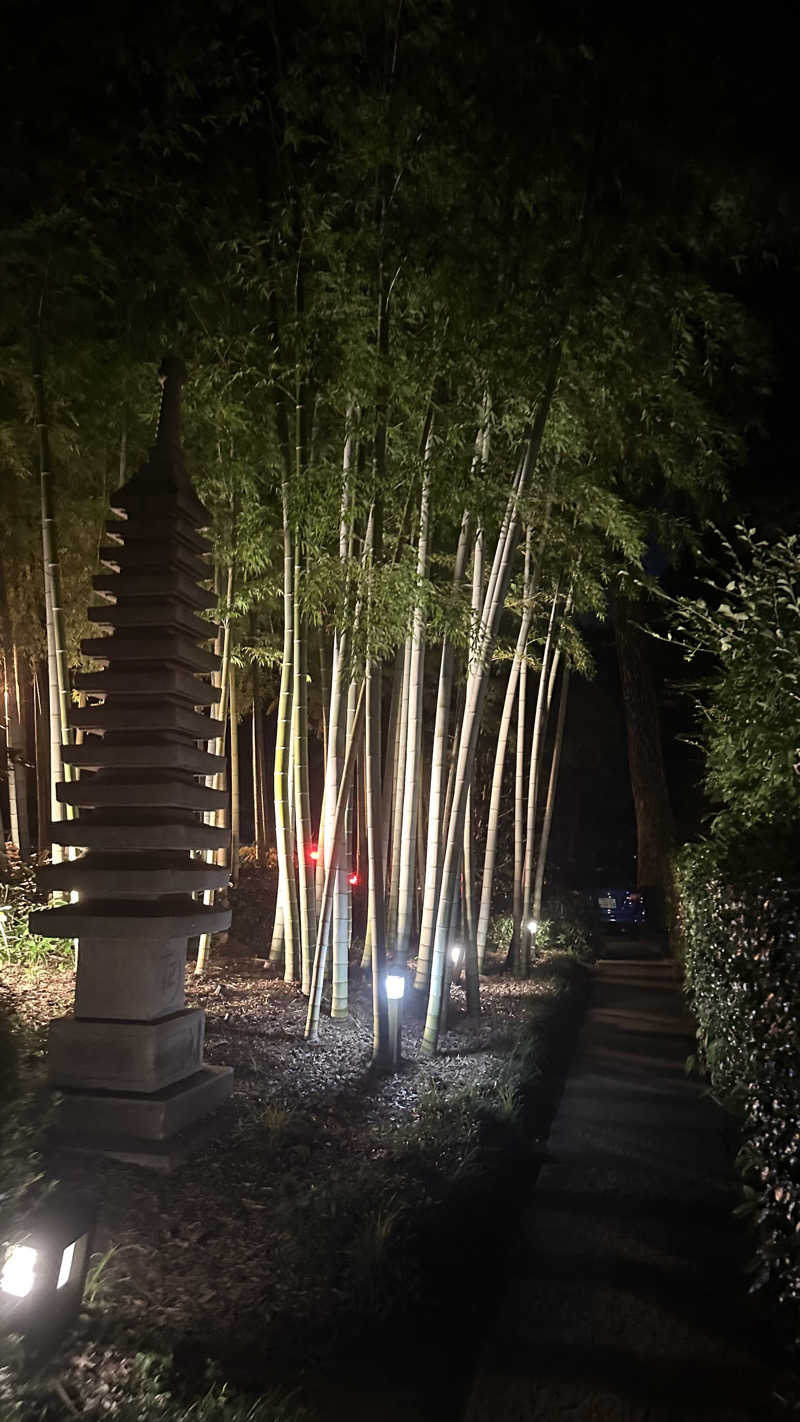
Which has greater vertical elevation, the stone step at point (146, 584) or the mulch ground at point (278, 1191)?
the stone step at point (146, 584)

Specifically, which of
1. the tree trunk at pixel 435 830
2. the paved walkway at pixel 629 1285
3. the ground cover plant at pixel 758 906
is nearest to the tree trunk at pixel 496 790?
the tree trunk at pixel 435 830

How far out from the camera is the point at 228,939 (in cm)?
823

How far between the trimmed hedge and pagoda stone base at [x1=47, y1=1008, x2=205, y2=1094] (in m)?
2.30

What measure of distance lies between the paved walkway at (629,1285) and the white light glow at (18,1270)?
1.15 metres

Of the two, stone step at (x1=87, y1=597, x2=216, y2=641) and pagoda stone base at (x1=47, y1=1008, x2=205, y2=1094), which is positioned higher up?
stone step at (x1=87, y1=597, x2=216, y2=641)

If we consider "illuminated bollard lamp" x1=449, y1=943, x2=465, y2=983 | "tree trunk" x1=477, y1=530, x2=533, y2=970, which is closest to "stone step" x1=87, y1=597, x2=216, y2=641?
"tree trunk" x1=477, y1=530, x2=533, y2=970

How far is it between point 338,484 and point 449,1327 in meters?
3.69

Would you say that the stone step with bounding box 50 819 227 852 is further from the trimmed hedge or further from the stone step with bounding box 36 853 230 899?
the trimmed hedge

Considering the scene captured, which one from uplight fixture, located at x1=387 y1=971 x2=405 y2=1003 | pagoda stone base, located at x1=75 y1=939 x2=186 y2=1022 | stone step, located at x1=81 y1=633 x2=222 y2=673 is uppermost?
stone step, located at x1=81 y1=633 x2=222 y2=673

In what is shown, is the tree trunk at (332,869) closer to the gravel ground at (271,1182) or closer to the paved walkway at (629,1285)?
the gravel ground at (271,1182)

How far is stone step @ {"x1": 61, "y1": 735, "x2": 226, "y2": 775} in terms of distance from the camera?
13.4ft

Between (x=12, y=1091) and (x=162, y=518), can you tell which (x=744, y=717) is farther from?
(x=12, y=1091)

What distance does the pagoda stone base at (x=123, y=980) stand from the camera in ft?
12.9

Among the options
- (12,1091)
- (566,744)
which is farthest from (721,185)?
(566,744)
